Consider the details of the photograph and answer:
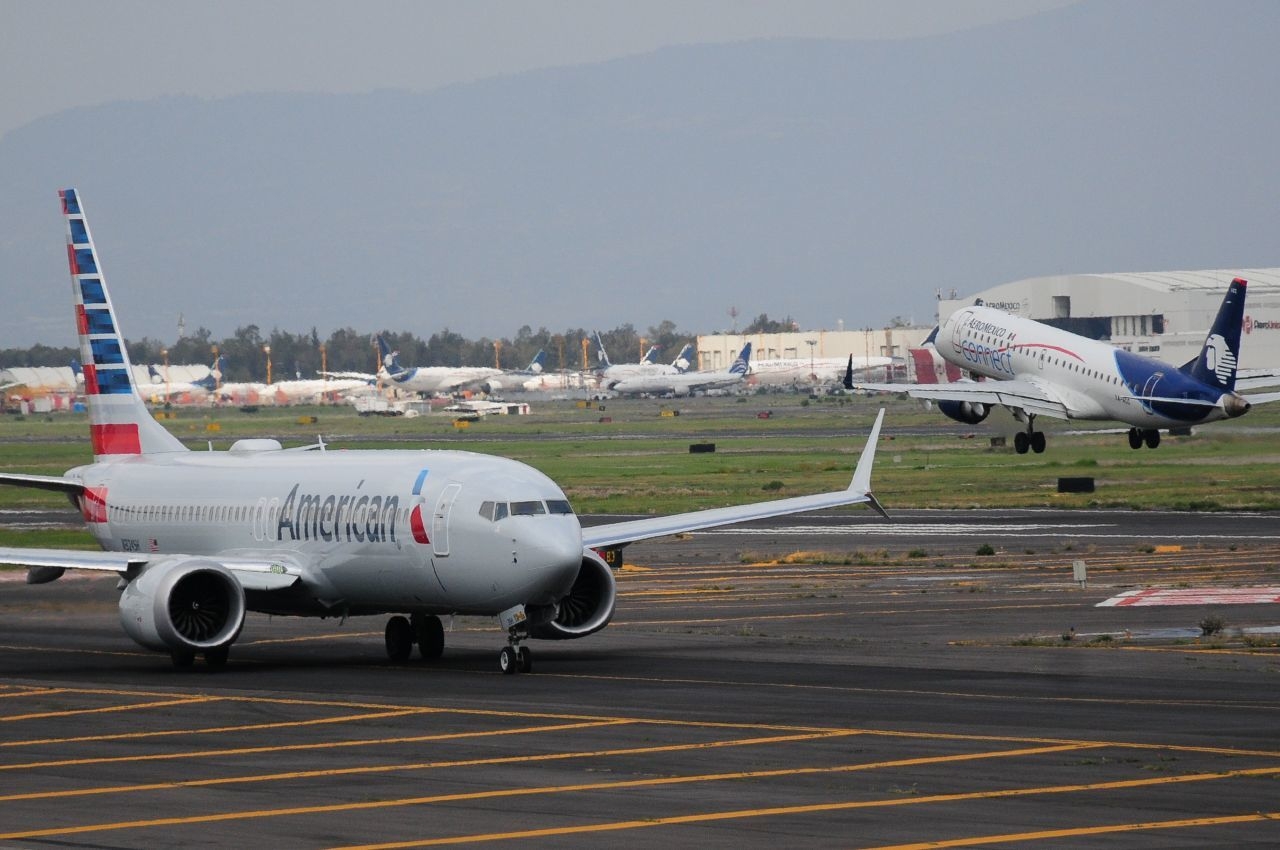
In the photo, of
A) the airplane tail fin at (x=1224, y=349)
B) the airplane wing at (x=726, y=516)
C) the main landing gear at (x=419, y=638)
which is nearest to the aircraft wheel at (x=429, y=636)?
the main landing gear at (x=419, y=638)

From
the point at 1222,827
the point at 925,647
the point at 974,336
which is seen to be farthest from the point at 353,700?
the point at 974,336

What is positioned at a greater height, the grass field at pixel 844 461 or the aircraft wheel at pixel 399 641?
the aircraft wheel at pixel 399 641

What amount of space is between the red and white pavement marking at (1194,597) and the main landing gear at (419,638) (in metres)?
14.6

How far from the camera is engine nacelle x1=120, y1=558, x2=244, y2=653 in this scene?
3397 centimetres

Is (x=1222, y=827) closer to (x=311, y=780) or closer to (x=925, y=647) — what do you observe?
(x=311, y=780)

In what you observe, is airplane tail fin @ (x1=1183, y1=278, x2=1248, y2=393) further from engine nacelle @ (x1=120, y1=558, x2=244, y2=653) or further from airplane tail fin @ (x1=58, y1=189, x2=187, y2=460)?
engine nacelle @ (x1=120, y1=558, x2=244, y2=653)

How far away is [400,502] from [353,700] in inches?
202

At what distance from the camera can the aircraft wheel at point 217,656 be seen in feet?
114

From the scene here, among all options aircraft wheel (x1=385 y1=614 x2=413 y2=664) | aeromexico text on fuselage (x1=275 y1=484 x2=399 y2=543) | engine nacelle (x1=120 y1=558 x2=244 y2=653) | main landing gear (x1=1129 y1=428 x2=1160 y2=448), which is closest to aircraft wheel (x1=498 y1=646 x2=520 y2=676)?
aeromexico text on fuselage (x1=275 y1=484 x2=399 y2=543)

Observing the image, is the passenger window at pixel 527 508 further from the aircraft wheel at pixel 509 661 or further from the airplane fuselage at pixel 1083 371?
the airplane fuselage at pixel 1083 371

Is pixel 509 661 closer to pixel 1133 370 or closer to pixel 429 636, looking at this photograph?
pixel 429 636

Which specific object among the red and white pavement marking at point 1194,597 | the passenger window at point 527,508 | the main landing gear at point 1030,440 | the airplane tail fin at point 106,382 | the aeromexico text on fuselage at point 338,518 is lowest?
the main landing gear at point 1030,440

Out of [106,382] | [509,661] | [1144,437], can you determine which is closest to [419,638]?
[509,661]

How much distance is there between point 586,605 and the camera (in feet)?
117
